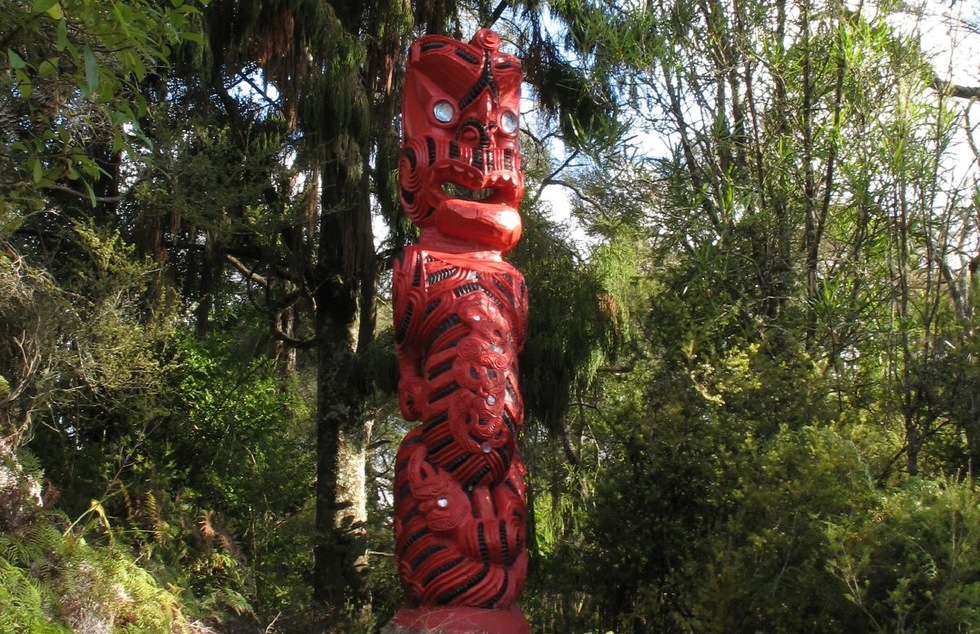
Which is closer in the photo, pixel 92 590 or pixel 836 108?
pixel 92 590

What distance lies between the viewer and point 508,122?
8.34 meters

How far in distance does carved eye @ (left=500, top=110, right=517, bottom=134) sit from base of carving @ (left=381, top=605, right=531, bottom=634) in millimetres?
3606

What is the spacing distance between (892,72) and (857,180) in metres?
1.12

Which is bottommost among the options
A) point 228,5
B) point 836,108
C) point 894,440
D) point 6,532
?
point 6,532

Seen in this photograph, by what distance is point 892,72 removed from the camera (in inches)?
342

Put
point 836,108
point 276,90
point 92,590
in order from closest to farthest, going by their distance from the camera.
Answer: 1. point 92,590
2. point 836,108
3. point 276,90

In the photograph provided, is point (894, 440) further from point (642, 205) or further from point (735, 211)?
point (642, 205)

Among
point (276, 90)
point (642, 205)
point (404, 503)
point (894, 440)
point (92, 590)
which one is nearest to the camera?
point (92, 590)

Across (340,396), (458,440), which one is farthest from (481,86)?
(340,396)

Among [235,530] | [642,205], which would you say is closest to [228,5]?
[642,205]

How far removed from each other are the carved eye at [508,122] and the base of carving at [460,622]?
3.61m

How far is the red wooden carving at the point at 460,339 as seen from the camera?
7043mm

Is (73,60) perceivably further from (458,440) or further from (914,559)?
(914,559)

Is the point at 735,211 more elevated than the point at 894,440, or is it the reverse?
the point at 735,211
